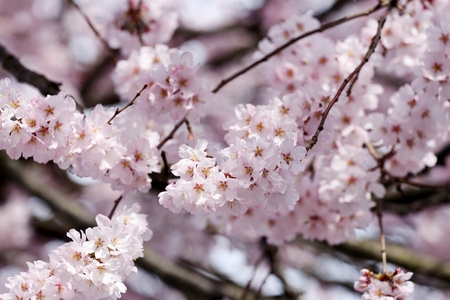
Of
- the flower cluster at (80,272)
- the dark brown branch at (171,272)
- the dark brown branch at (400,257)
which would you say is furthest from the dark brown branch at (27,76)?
the dark brown branch at (400,257)

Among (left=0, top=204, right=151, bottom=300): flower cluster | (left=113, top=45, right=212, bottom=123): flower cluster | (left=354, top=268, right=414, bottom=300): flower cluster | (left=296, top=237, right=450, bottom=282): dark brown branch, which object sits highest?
(left=296, top=237, right=450, bottom=282): dark brown branch

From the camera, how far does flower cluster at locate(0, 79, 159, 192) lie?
1.57m

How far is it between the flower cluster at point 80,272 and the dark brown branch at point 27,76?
83 cm

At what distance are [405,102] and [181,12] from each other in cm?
521

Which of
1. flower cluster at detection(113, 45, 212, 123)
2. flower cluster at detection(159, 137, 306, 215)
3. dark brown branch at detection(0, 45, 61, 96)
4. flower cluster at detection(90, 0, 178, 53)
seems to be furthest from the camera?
flower cluster at detection(90, 0, 178, 53)

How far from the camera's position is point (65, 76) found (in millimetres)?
6695

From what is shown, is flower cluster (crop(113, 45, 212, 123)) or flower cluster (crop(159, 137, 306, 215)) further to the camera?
flower cluster (crop(113, 45, 212, 123))

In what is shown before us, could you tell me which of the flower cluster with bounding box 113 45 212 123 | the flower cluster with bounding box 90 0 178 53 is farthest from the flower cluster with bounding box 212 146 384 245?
the flower cluster with bounding box 90 0 178 53

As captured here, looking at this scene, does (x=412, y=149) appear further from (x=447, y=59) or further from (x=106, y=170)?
(x=106, y=170)

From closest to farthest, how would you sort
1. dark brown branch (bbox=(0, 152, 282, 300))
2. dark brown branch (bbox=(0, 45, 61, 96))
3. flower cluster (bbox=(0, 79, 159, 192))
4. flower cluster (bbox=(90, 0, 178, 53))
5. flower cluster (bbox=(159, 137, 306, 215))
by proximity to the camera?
flower cluster (bbox=(159, 137, 306, 215)) < flower cluster (bbox=(0, 79, 159, 192)) < dark brown branch (bbox=(0, 45, 61, 96)) < flower cluster (bbox=(90, 0, 178, 53)) < dark brown branch (bbox=(0, 152, 282, 300))

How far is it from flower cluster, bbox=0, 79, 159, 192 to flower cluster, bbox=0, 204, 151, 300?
0.96ft

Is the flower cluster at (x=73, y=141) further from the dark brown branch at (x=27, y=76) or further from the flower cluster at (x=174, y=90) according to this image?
the dark brown branch at (x=27, y=76)

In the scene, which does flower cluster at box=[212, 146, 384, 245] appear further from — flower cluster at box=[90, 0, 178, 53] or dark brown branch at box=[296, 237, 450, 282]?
flower cluster at box=[90, 0, 178, 53]

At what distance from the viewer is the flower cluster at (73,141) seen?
5.16 ft
